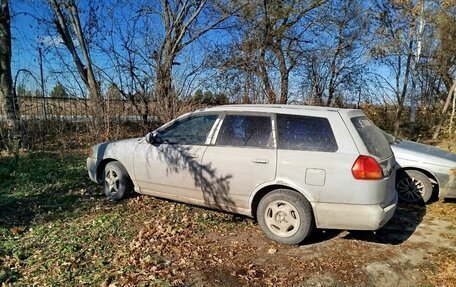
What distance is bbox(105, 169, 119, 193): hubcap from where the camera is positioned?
573 cm

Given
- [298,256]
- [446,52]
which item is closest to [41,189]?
[298,256]

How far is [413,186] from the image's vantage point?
5848 millimetres

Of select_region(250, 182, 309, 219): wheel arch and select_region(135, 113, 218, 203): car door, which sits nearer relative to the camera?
select_region(250, 182, 309, 219): wheel arch

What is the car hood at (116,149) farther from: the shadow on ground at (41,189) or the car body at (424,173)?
the car body at (424,173)

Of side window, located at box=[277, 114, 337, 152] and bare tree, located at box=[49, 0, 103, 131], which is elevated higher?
bare tree, located at box=[49, 0, 103, 131]

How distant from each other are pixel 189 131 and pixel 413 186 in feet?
12.6

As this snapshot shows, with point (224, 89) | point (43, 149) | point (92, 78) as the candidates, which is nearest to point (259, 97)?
point (224, 89)

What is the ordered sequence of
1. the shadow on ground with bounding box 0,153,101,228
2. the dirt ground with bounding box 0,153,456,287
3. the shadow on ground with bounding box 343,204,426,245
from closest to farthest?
the dirt ground with bounding box 0,153,456,287 < the shadow on ground with bounding box 343,204,426,245 < the shadow on ground with bounding box 0,153,101,228

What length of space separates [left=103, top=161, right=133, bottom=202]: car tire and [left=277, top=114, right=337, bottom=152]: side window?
2746 mm

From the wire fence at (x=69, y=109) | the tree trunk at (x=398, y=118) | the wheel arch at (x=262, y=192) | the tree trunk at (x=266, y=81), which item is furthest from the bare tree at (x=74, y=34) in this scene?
A: the tree trunk at (x=398, y=118)

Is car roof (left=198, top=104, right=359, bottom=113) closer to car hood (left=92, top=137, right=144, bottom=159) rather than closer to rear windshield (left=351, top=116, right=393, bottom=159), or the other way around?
rear windshield (left=351, top=116, right=393, bottom=159)

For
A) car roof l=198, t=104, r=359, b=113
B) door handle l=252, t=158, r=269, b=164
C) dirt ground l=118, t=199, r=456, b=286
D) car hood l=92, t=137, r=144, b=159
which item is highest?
car roof l=198, t=104, r=359, b=113

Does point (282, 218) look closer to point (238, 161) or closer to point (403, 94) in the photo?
point (238, 161)

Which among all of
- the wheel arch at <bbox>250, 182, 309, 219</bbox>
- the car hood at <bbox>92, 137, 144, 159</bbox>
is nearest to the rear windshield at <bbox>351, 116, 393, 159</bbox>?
the wheel arch at <bbox>250, 182, 309, 219</bbox>
